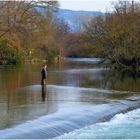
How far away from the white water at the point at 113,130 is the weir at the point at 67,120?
388 mm

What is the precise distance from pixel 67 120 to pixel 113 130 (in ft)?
6.49

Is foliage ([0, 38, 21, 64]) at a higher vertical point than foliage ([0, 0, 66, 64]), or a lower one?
lower

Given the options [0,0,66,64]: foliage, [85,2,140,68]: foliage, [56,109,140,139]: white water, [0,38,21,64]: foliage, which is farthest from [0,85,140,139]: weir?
A: [0,38,21,64]: foliage

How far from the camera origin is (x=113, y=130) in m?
18.3

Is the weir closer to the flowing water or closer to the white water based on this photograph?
the flowing water

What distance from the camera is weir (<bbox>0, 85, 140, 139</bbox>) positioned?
16219mm

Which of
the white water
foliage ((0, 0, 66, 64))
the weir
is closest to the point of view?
the weir

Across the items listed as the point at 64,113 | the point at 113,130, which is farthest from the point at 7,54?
the point at 113,130

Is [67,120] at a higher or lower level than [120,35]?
lower

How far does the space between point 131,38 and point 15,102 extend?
3717cm

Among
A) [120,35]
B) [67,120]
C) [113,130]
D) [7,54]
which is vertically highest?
[120,35]

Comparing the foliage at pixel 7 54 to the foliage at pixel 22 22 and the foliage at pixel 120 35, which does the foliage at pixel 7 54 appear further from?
the foliage at pixel 120 35

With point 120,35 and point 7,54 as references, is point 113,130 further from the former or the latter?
point 7,54

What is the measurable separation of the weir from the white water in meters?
0.39
